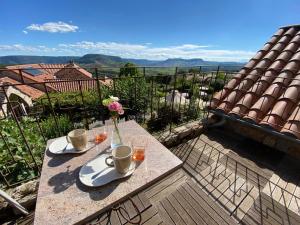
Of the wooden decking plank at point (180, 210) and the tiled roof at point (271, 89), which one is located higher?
the tiled roof at point (271, 89)

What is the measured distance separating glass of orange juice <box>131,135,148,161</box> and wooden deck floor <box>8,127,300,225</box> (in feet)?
1.62

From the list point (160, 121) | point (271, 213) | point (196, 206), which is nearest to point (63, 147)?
point (196, 206)

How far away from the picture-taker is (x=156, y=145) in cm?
142

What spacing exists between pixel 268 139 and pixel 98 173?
9.88 ft

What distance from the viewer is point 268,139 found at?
9.33 ft

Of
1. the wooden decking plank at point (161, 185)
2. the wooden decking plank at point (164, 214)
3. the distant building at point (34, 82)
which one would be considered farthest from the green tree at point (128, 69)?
the wooden decking plank at point (164, 214)

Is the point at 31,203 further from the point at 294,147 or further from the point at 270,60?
the point at 270,60

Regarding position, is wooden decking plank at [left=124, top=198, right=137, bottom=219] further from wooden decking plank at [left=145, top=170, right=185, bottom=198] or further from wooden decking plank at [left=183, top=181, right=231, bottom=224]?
wooden decking plank at [left=183, top=181, right=231, bottom=224]

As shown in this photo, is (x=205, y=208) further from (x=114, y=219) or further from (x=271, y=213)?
(x=114, y=219)

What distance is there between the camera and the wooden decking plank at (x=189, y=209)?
1.72 meters

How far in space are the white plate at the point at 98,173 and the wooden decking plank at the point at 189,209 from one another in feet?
3.61

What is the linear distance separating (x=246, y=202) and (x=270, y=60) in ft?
9.07

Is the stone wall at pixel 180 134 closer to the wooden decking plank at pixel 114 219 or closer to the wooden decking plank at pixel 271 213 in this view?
the wooden decking plank at pixel 271 213

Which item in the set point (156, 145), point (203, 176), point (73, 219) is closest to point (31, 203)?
point (73, 219)
